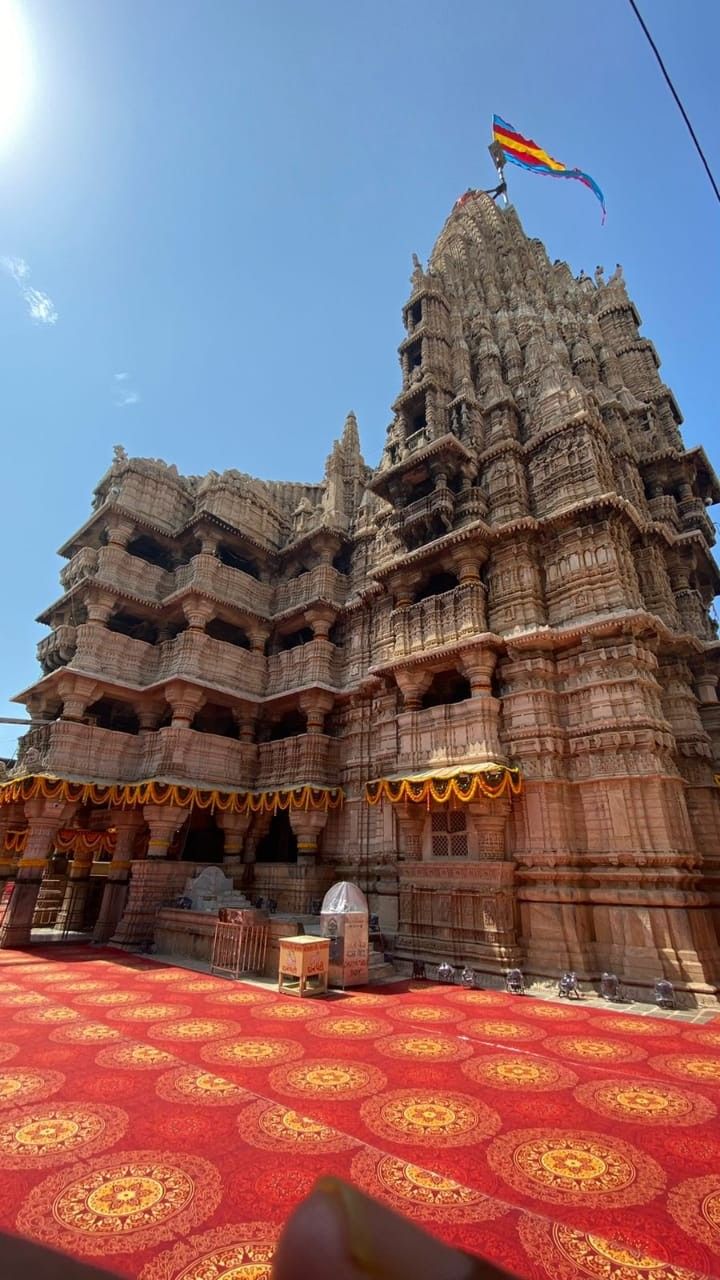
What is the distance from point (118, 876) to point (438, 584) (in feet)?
43.0

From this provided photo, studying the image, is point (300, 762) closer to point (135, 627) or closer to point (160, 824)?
point (160, 824)

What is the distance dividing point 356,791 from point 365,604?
608 cm

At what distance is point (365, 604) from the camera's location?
18.9 meters

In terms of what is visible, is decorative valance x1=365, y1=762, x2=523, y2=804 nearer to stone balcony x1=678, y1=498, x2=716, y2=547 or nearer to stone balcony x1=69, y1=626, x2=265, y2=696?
stone balcony x1=69, y1=626, x2=265, y2=696

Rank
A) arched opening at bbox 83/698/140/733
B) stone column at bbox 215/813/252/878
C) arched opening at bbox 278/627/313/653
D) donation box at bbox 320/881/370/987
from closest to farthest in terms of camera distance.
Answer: donation box at bbox 320/881/370/987
stone column at bbox 215/813/252/878
arched opening at bbox 278/627/313/653
arched opening at bbox 83/698/140/733

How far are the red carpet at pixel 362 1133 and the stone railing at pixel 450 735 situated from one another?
559 cm

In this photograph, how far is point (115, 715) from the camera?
855 inches

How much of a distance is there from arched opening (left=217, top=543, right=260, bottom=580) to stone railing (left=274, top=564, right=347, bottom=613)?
1.72m

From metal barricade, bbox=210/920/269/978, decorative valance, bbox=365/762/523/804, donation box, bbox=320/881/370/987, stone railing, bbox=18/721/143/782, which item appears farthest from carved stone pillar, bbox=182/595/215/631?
donation box, bbox=320/881/370/987

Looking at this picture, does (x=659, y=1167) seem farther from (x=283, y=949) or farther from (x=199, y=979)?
(x=199, y=979)

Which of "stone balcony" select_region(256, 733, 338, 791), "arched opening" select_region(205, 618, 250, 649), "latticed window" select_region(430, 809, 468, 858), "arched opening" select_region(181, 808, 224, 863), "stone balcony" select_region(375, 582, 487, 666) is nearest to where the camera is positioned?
"latticed window" select_region(430, 809, 468, 858)

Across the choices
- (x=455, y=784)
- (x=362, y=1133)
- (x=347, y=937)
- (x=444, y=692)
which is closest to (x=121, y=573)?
(x=444, y=692)

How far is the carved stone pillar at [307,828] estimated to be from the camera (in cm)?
1639

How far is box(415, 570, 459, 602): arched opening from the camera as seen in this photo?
17188mm
